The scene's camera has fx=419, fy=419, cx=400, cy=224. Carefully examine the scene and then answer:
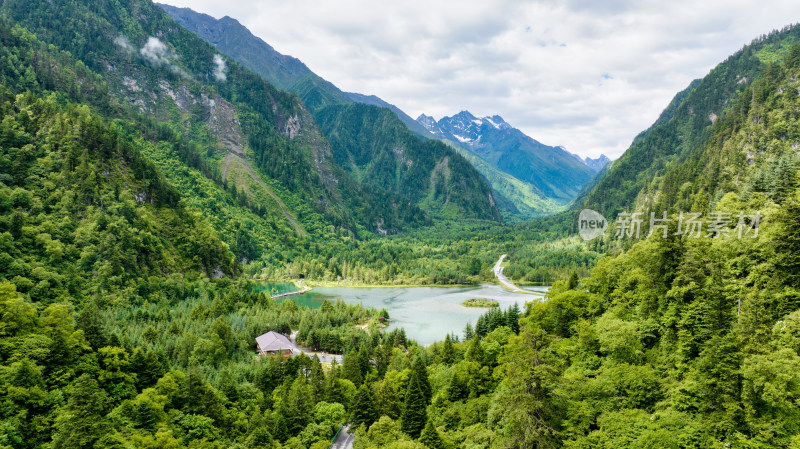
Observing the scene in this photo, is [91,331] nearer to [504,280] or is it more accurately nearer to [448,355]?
[448,355]

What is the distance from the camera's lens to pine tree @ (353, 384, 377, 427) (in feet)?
136

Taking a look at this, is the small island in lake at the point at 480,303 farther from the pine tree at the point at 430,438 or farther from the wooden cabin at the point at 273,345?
the pine tree at the point at 430,438

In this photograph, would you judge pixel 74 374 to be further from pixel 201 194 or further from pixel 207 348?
pixel 201 194

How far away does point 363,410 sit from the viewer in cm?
4159

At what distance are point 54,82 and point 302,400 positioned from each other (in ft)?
446

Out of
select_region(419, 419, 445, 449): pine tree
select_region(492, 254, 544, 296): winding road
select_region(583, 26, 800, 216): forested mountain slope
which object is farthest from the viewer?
select_region(583, 26, 800, 216): forested mountain slope

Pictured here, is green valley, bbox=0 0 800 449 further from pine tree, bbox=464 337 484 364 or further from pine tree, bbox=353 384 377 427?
pine tree, bbox=464 337 484 364

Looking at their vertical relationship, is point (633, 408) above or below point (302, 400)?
above

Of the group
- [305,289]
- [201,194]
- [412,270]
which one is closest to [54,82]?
[201,194]

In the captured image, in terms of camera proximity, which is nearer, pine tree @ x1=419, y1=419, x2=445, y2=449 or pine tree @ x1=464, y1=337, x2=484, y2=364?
pine tree @ x1=419, y1=419, x2=445, y2=449

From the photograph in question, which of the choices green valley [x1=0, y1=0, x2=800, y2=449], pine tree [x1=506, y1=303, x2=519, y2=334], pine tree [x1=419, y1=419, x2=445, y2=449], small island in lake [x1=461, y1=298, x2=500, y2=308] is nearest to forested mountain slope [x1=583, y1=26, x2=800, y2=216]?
green valley [x1=0, y1=0, x2=800, y2=449]

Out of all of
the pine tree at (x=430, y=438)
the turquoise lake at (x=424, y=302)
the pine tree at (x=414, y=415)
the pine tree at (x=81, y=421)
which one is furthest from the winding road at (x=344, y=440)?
the turquoise lake at (x=424, y=302)

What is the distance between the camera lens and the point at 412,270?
16162cm

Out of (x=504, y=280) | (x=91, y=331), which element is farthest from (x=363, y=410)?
(x=504, y=280)
